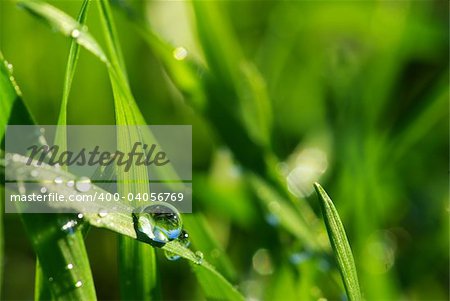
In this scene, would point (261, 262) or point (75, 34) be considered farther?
point (261, 262)

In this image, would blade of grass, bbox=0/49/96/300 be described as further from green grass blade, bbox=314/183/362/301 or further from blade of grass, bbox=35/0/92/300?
green grass blade, bbox=314/183/362/301

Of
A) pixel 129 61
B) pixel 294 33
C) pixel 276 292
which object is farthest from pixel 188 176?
pixel 294 33

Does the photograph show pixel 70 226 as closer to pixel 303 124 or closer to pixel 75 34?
pixel 75 34

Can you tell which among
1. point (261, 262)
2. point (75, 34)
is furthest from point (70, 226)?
point (261, 262)

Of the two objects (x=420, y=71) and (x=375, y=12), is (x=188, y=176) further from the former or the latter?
(x=420, y=71)

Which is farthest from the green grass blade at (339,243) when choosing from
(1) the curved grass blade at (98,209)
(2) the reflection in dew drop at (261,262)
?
(2) the reflection in dew drop at (261,262)

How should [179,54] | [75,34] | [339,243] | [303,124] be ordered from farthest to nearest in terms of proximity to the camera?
1. [303,124]
2. [179,54]
3. [75,34]
4. [339,243]

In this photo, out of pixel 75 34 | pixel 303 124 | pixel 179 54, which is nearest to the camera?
pixel 75 34
